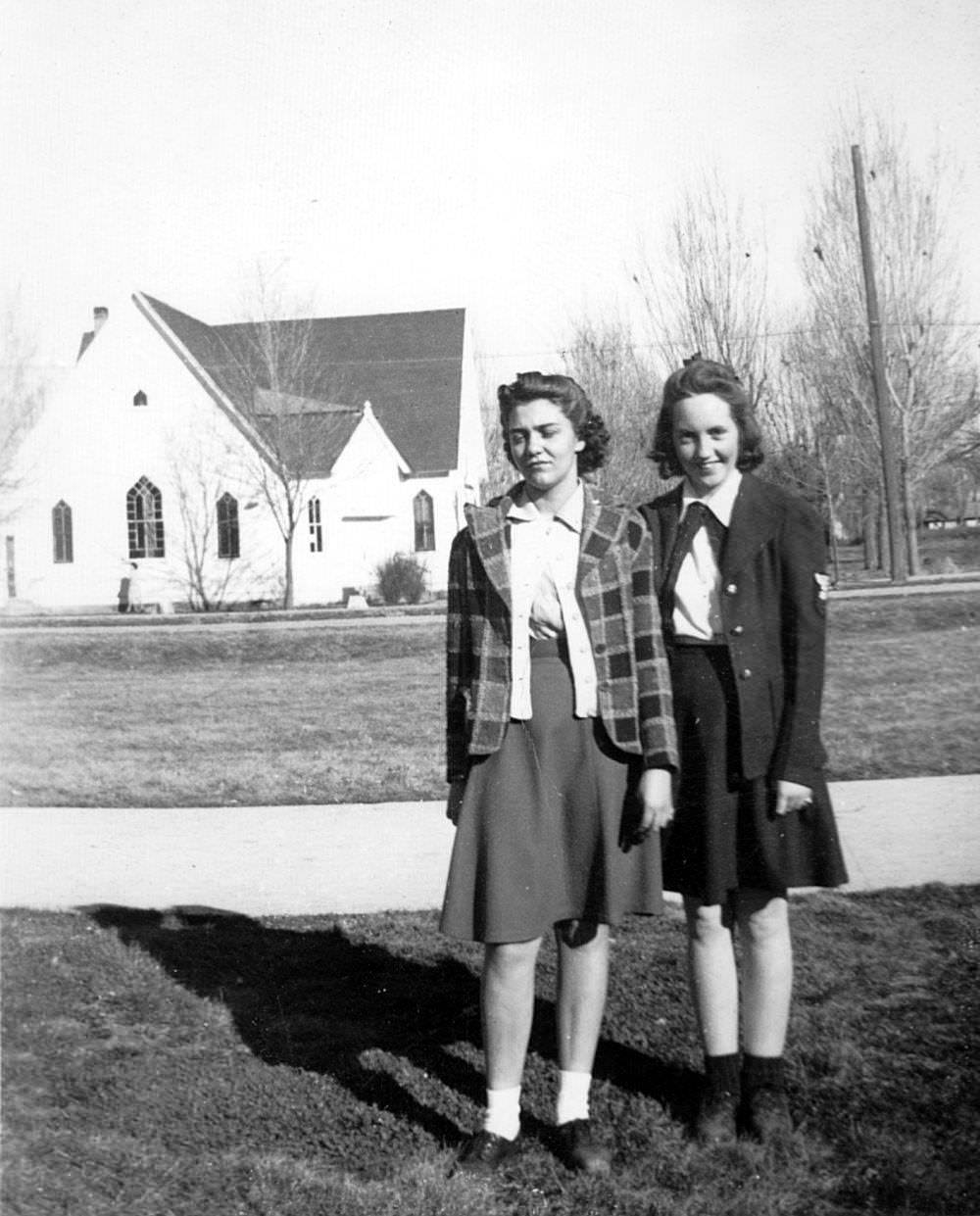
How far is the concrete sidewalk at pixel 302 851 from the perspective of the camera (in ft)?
16.1

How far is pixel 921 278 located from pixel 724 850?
Answer: 41.7ft

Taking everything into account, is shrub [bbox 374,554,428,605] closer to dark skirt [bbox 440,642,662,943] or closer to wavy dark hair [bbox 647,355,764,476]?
wavy dark hair [bbox 647,355,764,476]

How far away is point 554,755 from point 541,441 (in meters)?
0.74

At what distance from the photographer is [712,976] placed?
116 inches

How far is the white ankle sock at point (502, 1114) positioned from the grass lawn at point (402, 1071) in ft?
0.35

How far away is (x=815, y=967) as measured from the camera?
4043 mm

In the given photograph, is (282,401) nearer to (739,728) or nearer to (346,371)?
(346,371)

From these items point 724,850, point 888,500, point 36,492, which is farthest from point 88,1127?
point 36,492

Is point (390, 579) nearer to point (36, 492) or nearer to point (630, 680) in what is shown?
point (36, 492)

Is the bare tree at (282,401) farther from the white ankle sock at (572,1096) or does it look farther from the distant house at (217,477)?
the white ankle sock at (572,1096)

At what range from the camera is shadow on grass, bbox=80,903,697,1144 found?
332cm

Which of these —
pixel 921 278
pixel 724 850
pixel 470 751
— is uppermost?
pixel 921 278

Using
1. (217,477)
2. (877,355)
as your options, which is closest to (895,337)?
(877,355)

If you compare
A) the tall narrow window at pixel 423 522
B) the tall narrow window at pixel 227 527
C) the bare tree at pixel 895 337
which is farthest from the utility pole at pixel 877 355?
the tall narrow window at pixel 423 522
